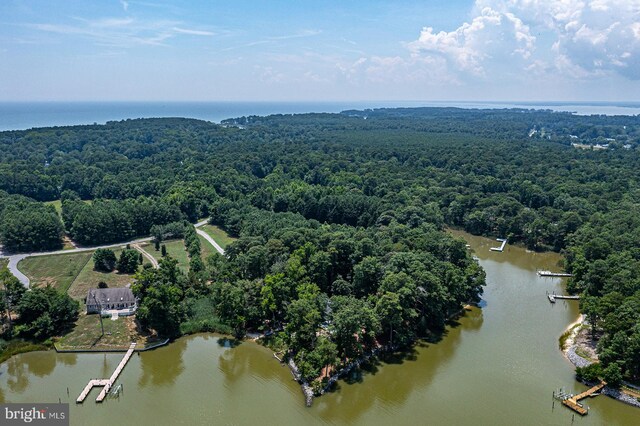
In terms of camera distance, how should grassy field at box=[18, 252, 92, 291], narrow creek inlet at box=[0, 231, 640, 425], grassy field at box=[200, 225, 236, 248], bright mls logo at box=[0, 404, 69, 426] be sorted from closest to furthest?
bright mls logo at box=[0, 404, 69, 426]
narrow creek inlet at box=[0, 231, 640, 425]
grassy field at box=[18, 252, 92, 291]
grassy field at box=[200, 225, 236, 248]

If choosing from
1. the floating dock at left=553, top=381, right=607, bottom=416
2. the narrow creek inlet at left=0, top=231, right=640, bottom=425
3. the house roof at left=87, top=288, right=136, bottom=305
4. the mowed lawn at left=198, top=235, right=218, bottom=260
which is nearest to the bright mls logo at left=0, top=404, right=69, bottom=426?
the narrow creek inlet at left=0, top=231, right=640, bottom=425

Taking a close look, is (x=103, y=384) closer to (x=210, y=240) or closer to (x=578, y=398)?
(x=578, y=398)

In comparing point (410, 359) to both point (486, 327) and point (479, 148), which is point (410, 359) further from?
point (479, 148)

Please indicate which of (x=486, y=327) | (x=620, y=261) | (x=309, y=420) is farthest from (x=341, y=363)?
(x=620, y=261)

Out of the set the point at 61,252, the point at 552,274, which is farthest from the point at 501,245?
the point at 61,252

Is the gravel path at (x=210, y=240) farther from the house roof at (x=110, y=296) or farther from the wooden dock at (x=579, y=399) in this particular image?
the wooden dock at (x=579, y=399)

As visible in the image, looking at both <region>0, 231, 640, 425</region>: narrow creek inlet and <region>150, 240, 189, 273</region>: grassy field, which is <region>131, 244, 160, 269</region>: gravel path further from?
<region>0, 231, 640, 425</region>: narrow creek inlet
